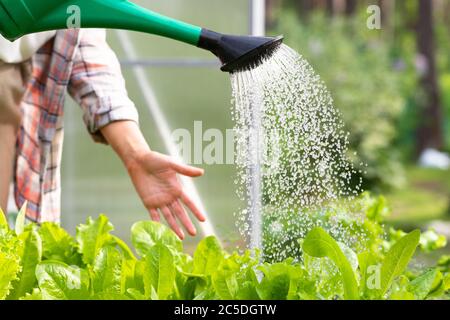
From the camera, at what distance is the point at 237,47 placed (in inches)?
49.8

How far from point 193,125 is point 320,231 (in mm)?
3028

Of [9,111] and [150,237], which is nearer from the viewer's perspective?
[150,237]

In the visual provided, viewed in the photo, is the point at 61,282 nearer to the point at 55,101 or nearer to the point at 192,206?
the point at 192,206

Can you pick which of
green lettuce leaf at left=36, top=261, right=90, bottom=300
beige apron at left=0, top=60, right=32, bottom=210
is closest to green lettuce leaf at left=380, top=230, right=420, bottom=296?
green lettuce leaf at left=36, top=261, right=90, bottom=300

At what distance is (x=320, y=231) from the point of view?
3.77ft

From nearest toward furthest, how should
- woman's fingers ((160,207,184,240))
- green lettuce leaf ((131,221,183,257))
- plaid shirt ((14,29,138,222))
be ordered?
green lettuce leaf ((131,221,183,257)) → woman's fingers ((160,207,184,240)) → plaid shirt ((14,29,138,222))

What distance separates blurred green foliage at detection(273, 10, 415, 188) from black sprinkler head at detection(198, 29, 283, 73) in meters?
6.62

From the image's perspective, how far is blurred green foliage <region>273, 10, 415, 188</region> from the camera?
8.51 m

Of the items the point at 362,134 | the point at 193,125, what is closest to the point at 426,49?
the point at 362,134

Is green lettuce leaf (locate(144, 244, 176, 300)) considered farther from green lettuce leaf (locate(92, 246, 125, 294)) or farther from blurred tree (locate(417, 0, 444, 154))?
blurred tree (locate(417, 0, 444, 154))

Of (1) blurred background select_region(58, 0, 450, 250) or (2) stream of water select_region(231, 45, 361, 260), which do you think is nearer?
(2) stream of water select_region(231, 45, 361, 260)

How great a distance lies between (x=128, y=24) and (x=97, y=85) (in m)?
0.65

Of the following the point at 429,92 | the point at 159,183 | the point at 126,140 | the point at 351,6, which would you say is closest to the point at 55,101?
the point at 126,140

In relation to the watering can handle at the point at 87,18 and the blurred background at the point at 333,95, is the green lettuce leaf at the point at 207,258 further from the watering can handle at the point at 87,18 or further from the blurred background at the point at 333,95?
the watering can handle at the point at 87,18
